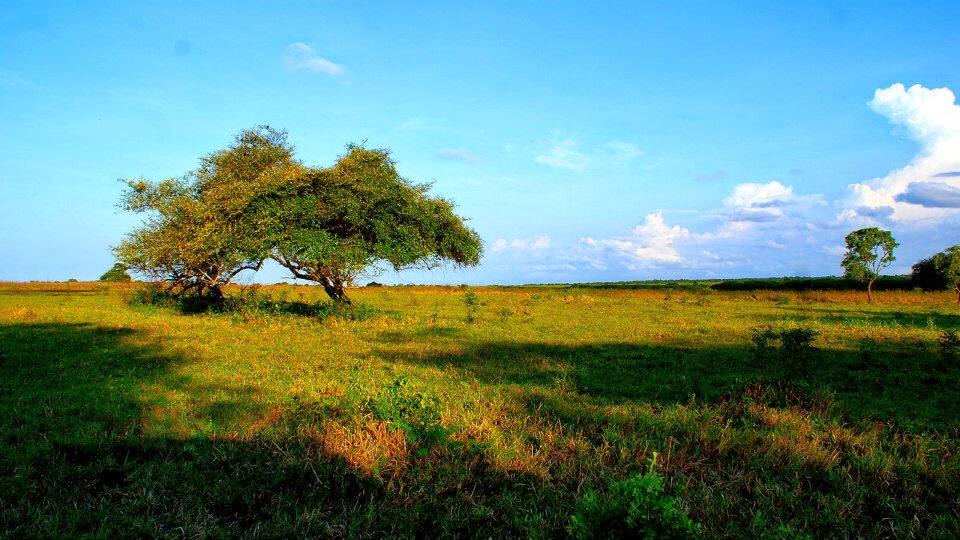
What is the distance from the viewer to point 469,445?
6957 millimetres

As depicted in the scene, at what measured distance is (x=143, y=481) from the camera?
636 centimetres

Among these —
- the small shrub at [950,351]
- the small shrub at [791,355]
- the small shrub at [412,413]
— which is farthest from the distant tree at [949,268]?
the small shrub at [412,413]

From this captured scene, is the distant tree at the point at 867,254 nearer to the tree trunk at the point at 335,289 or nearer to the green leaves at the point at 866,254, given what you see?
the green leaves at the point at 866,254

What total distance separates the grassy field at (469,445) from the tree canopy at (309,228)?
10.2 m

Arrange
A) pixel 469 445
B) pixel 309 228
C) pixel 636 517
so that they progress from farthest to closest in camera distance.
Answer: pixel 309 228 → pixel 469 445 → pixel 636 517

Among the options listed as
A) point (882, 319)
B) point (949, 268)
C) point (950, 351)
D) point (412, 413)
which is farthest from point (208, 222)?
point (949, 268)

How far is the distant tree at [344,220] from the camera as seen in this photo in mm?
24016

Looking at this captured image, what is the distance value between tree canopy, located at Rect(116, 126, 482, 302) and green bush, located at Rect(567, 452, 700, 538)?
69.1ft

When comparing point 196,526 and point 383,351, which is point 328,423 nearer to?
point 196,526

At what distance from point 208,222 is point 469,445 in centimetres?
2280

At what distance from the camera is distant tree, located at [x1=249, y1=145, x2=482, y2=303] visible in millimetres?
24016

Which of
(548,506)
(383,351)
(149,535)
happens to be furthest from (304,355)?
(548,506)

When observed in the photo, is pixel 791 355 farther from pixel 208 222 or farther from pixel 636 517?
pixel 208 222

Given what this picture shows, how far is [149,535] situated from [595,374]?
30.7 feet
